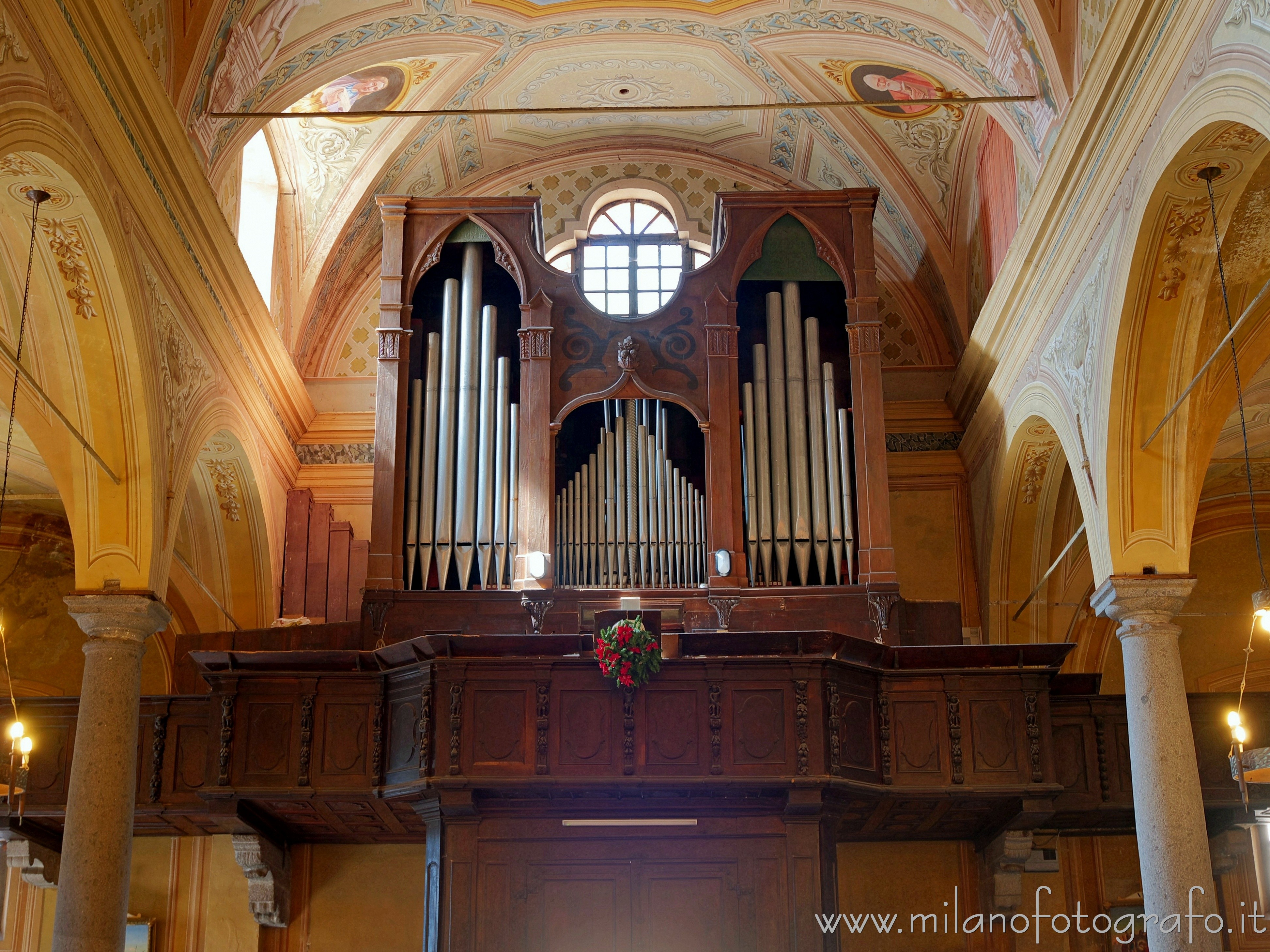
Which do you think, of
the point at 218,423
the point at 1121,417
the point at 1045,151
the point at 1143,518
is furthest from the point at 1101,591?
the point at 218,423

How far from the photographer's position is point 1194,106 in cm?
951

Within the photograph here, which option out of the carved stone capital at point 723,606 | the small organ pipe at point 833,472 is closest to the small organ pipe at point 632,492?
the carved stone capital at point 723,606

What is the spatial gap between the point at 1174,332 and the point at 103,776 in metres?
9.19

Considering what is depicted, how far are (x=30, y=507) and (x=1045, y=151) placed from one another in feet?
40.7

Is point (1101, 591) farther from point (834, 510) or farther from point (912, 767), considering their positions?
point (834, 510)

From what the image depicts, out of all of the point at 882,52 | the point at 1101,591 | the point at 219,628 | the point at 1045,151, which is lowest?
the point at 1101,591

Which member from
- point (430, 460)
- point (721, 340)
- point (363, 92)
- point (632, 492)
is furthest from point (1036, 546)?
point (363, 92)

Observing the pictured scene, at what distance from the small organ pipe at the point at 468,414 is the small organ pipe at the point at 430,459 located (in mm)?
215

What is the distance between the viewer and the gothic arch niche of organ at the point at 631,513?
13.8 m

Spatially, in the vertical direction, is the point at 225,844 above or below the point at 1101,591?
below

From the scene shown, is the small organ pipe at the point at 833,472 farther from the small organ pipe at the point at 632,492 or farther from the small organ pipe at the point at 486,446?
the small organ pipe at the point at 486,446

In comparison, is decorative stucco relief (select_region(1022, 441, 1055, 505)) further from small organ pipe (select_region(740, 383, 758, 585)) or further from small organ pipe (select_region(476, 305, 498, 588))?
small organ pipe (select_region(476, 305, 498, 588))

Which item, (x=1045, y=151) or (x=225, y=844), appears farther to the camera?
(x=225, y=844)

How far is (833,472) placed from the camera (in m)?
14.2
